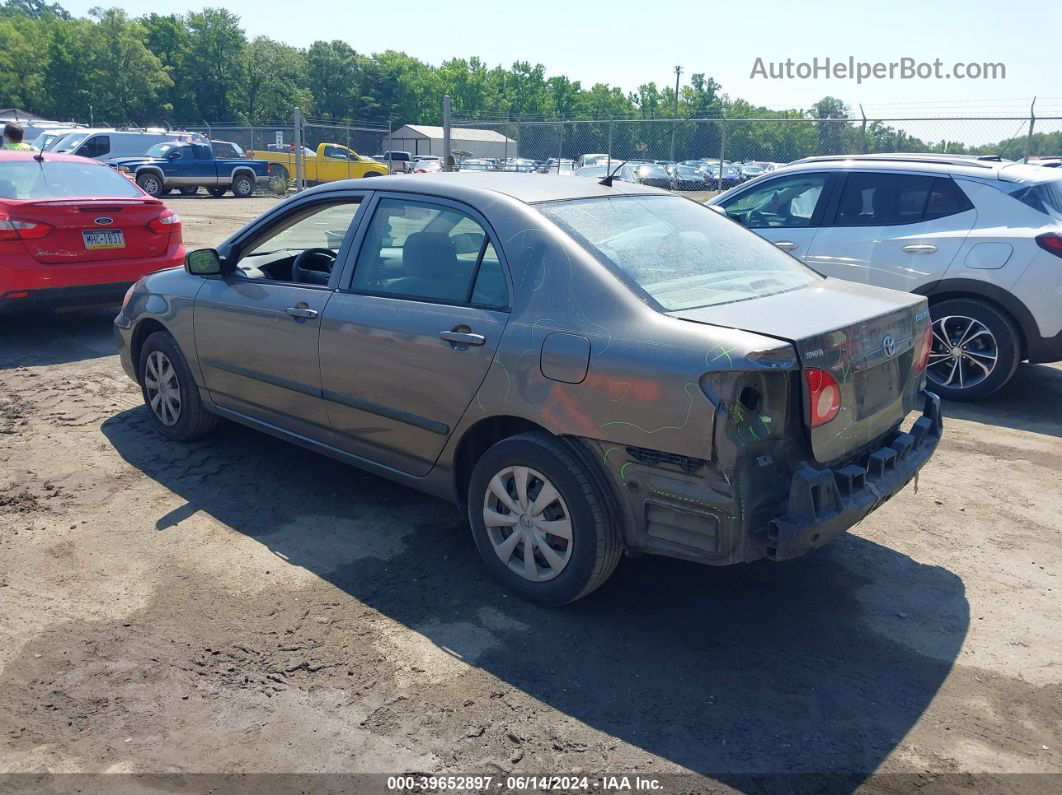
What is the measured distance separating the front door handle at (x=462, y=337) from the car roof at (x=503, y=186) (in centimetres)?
64

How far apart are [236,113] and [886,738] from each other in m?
79.9

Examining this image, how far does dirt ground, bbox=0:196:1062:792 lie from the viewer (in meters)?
2.83

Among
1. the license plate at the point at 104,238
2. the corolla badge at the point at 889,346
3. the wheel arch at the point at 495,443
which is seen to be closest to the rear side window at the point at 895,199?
the corolla badge at the point at 889,346

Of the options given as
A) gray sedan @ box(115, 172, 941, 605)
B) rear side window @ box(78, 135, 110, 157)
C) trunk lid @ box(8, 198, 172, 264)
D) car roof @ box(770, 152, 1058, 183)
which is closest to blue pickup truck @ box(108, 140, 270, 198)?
rear side window @ box(78, 135, 110, 157)

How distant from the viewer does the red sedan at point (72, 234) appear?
7359 mm

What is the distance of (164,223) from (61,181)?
3.28 feet

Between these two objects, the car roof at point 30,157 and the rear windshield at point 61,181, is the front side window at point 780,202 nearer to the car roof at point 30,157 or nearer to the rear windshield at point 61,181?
the rear windshield at point 61,181

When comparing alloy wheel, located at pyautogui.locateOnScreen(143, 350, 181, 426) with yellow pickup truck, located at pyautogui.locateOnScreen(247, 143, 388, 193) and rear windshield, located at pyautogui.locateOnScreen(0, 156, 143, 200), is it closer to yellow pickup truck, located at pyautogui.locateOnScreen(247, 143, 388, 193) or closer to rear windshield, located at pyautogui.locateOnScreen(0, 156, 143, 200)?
rear windshield, located at pyautogui.locateOnScreen(0, 156, 143, 200)

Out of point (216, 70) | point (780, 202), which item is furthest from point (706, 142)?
point (216, 70)

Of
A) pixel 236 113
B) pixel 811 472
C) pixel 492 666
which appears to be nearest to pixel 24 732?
pixel 492 666

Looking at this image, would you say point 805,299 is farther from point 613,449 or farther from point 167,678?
point 167,678

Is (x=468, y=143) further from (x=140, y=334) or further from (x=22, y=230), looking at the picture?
(x=140, y=334)

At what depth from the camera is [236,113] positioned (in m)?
74.3

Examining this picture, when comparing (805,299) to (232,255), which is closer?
(805,299)
